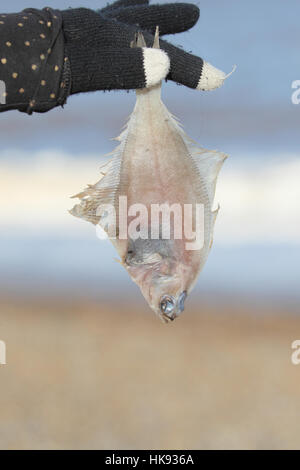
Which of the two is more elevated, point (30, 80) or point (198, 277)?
point (30, 80)

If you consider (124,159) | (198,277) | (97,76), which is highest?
(97,76)

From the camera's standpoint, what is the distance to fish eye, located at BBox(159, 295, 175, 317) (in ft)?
3.22

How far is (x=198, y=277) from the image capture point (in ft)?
3.45

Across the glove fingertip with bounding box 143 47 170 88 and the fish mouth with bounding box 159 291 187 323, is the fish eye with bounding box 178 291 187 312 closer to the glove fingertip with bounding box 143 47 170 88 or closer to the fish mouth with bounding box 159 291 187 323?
the fish mouth with bounding box 159 291 187 323

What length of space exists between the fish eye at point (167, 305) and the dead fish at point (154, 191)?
0.11 ft

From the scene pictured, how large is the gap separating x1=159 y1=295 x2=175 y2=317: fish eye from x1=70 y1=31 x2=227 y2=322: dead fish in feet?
0.11

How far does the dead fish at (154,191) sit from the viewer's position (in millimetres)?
1031

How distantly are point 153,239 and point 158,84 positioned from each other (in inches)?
10.3

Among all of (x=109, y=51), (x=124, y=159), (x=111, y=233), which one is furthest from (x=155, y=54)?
(x=111, y=233)

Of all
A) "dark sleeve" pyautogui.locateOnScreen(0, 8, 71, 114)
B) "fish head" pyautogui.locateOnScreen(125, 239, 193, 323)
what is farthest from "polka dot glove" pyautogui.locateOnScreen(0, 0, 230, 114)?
"fish head" pyautogui.locateOnScreen(125, 239, 193, 323)

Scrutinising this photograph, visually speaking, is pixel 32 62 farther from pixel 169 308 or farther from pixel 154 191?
pixel 169 308


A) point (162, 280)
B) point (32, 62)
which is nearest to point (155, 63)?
point (32, 62)

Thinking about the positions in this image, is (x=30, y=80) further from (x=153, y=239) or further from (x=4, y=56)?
(x=153, y=239)

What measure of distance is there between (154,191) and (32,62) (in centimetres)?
29
